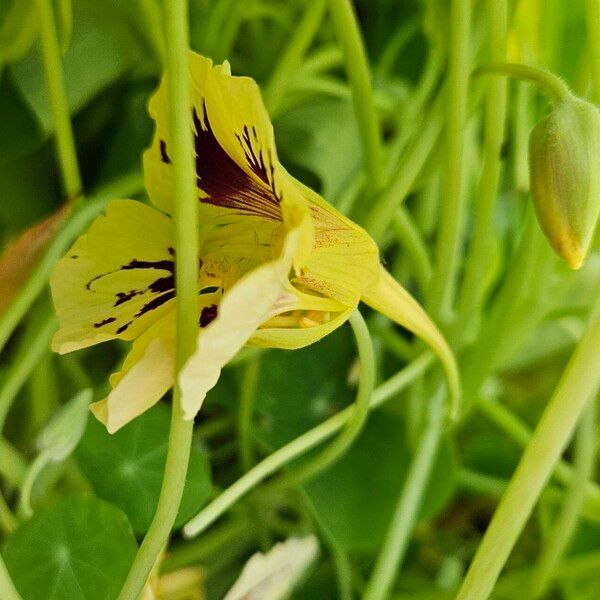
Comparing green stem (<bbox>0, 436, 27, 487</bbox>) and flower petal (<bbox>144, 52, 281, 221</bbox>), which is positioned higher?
flower petal (<bbox>144, 52, 281, 221</bbox>)

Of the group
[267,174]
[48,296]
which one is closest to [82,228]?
[48,296]

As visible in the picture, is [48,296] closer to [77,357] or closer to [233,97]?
[77,357]

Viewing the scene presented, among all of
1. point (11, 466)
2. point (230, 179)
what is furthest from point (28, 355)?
point (230, 179)

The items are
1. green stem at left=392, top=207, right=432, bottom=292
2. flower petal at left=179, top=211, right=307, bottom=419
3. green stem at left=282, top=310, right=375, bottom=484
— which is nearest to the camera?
flower petal at left=179, top=211, right=307, bottom=419

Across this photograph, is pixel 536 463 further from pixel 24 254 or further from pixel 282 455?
pixel 24 254

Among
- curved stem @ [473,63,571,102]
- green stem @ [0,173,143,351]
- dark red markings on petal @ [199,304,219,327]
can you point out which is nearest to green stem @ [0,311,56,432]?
green stem @ [0,173,143,351]

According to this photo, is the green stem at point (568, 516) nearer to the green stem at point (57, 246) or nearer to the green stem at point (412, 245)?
the green stem at point (412, 245)

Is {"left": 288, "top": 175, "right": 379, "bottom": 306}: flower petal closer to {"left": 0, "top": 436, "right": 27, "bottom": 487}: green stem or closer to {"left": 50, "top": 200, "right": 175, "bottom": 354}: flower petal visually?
{"left": 50, "top": 200, "right": 175, "bottom": 354}: flower petal
